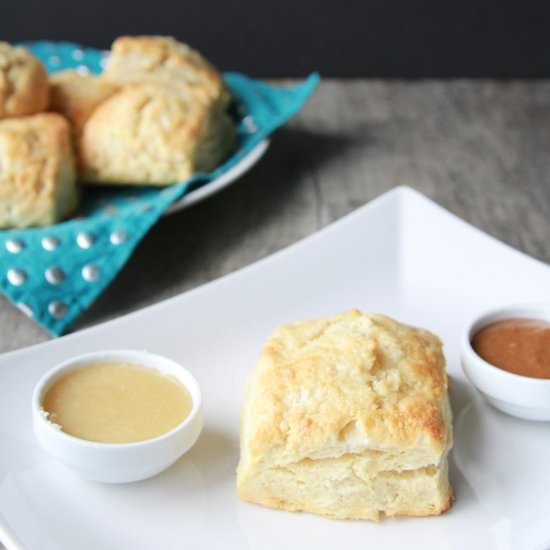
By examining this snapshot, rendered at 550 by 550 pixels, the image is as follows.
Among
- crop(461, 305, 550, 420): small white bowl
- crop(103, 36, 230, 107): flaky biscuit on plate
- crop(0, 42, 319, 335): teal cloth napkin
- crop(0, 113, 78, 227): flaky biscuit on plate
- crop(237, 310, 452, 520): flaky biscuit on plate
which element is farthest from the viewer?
crop(103, 36, 230, 107): flaky biscuit on plate

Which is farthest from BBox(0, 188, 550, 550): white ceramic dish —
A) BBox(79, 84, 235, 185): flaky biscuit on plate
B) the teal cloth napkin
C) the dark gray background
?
the dark gray background

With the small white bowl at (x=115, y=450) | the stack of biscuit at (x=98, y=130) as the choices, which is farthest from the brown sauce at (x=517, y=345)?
the stack of biscuit at (x=98, y=130)

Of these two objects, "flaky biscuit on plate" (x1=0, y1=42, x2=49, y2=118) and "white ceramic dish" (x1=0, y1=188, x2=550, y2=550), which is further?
"flaky biscuit on plate" (x1=0, y1=42, x2=49, y2=118)

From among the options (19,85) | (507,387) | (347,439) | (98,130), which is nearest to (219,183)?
(98,130)

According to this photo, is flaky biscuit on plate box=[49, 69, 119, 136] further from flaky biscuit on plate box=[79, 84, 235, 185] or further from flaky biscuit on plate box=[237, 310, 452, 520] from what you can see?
flaky biscuit on plate box=[237, 310, 452, 520]

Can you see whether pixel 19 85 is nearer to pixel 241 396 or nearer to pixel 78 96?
pixel 78 96
